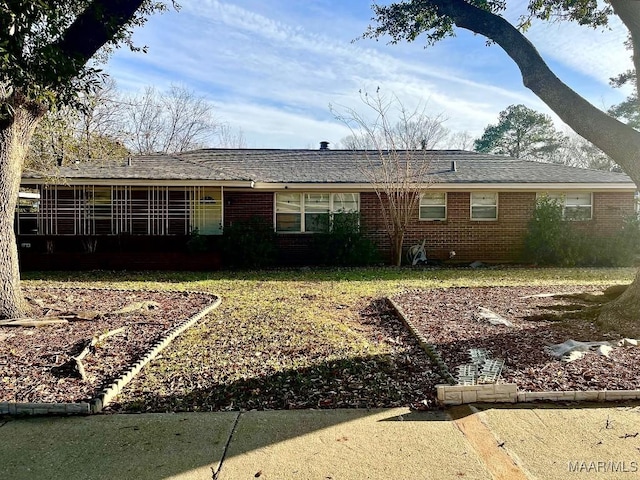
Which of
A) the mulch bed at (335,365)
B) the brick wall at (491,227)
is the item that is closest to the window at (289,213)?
the brick wall at (491,227)

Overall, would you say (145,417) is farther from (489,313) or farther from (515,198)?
(515,198)

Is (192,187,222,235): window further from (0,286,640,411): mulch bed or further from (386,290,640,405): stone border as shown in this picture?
(386,290,640,405): stone border

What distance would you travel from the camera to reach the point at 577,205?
594 inches

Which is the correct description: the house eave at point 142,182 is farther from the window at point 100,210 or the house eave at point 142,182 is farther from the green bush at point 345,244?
the green bush at point 345,244

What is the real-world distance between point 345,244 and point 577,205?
816cm

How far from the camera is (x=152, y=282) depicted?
34.8 ft

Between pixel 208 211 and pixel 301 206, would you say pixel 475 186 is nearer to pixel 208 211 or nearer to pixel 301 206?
pixel 301 206

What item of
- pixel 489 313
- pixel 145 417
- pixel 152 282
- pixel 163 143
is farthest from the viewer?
pixel 163 143

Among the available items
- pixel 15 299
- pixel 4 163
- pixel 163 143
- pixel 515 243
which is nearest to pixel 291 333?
pixel 15 299

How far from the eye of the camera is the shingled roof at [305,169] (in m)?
13.5

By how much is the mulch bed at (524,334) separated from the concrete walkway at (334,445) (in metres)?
0.51

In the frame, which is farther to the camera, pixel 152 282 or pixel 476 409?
pixel 152 282

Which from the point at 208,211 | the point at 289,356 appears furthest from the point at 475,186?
the point at 289,356

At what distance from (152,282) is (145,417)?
25.4 ft
